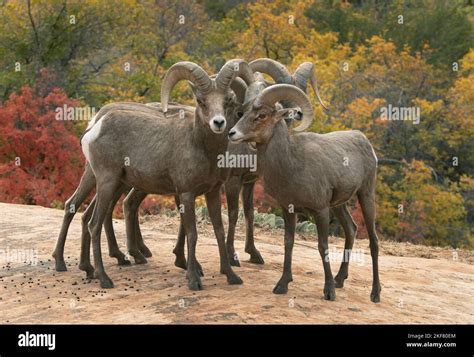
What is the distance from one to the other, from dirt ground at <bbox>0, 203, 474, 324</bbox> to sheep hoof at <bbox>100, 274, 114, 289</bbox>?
0.19 ft

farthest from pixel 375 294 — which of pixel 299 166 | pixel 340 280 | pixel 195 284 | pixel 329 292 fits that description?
pixel 195 284

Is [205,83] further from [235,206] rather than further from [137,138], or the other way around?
[235,206]

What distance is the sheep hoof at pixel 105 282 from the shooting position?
8.29 meters

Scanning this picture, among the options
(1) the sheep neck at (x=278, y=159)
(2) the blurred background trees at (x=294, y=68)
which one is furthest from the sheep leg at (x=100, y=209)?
(2) the blurred background trees at (x=294, y=68)

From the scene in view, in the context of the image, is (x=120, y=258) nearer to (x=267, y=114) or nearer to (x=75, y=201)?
(x=75, y=201)

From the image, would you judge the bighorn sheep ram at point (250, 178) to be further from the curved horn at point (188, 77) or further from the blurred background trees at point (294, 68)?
the blurred background trees at point (294, 68)

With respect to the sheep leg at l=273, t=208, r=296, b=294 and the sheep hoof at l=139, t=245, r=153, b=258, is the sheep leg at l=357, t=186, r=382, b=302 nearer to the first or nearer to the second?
the sheep leg at l=273, t=208, r=296, b=294

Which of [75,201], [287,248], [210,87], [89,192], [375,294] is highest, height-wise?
[210,87]

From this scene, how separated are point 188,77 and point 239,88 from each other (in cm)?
68

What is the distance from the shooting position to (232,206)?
30.4 feet

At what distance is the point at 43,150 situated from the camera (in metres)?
18.5

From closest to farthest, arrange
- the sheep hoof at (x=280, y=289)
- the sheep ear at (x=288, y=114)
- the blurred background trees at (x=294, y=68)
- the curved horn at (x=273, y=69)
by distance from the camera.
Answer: the sheep ear at (x=288, y=114)
the sheep hoof at (x=280, y=289)
the curved horn at (x=273, y=69)
the blurred background trees at (x=294, y=68)

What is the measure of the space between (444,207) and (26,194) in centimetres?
1370

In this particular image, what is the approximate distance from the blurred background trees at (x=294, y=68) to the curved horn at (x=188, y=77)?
9664 millimetres
